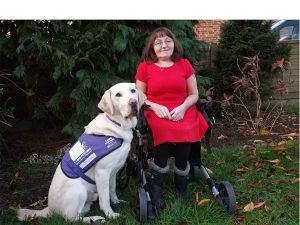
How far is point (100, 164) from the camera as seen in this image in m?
3.49

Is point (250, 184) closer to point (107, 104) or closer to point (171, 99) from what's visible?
point (171, 99)

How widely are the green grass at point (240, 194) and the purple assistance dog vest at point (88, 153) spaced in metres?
0.43

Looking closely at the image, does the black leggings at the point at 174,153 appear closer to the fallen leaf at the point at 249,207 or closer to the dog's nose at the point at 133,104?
the dog's nose at the point at 133,104

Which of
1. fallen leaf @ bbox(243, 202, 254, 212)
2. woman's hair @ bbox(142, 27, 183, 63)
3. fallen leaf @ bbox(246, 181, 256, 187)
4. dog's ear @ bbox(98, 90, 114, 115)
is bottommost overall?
fallen leaf @ bbox(246, 181, 256, 187)

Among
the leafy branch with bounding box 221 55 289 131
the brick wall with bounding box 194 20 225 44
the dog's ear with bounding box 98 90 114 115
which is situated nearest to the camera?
the dog's ear with bounding box 98 90 114 115

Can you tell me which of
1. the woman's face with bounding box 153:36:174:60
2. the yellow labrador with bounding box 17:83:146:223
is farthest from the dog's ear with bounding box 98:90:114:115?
the woman's face with bounding box 153:36:174:60

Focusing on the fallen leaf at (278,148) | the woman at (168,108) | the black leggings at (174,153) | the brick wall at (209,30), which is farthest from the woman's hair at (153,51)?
the brick wall at (209,30)

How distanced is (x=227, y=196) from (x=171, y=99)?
1.07 m

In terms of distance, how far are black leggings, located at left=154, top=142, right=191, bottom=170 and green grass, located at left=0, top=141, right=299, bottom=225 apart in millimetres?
339

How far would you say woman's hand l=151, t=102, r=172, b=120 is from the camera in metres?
3.63

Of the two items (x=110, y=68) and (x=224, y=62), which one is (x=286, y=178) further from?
(x=224, y=62)

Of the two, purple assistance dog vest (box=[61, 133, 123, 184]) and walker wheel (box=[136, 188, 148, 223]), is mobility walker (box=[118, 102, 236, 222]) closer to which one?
walker wheel (box=[136, 188, 148, 223])

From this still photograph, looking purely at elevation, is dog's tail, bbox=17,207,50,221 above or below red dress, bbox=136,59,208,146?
below

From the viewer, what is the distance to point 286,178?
14.1ft
